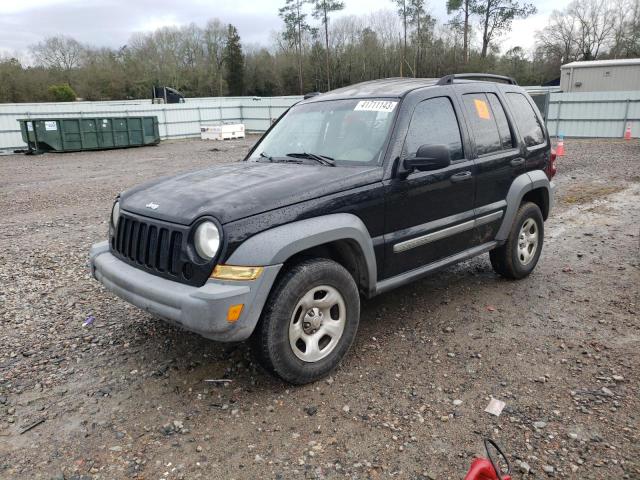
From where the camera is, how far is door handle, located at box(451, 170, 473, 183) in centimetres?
412

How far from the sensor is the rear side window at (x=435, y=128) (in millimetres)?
3883

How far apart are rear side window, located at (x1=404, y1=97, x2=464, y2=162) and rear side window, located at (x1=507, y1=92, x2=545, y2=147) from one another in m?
1.09

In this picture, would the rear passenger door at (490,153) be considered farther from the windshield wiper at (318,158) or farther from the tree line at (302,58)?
the tree line at (302,58)

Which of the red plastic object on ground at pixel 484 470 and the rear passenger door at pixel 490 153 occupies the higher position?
the rear passenger door at pixel 490 153

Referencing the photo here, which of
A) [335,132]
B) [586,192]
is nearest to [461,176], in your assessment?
[335,132]

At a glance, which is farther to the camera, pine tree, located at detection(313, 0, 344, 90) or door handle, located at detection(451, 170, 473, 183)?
pine tree, located at detection(313, 0, 344, 90)

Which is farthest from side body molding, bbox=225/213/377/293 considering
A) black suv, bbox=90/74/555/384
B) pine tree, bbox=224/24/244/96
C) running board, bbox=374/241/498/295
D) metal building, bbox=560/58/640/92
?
pine tree, bbox=224/24/244/96

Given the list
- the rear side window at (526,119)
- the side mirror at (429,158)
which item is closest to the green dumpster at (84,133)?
the rear side window at (526,119)

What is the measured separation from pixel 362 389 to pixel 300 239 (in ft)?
3.65

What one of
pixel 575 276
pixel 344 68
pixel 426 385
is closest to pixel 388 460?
pixel 426 385

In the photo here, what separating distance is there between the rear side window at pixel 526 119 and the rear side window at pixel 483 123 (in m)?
0.45

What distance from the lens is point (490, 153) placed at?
452 cm

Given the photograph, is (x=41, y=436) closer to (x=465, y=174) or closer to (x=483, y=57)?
(x=465, y=174)

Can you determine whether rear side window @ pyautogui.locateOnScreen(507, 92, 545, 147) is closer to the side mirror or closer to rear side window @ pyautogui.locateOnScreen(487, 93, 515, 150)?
rear side window @ pyautogui.locateOnScreen(487, 93, 515, 150)
